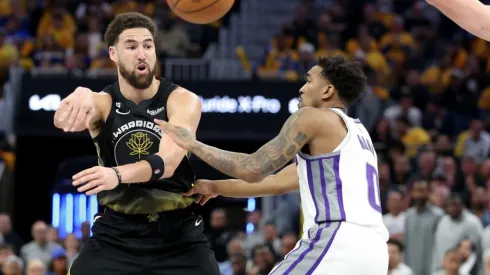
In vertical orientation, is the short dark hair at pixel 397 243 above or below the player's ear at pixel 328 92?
below

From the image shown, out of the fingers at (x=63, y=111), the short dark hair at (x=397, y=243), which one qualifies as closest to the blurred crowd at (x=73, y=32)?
the short dark hair at (x=397, y=243)

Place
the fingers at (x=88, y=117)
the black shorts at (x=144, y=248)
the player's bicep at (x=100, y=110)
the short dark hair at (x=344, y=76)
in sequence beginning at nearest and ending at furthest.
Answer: the short dark hair at (x=344, y=76) < the fingers at (x=88, y=117) < the black shorts at (x=144, y=248) < the player's bicep at (x=100, y=110)

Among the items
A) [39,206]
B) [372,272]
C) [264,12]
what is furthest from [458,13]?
[264,12]

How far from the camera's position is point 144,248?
21.9 ft

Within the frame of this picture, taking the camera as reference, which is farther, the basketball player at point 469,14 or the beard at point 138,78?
the beard at point 138,78

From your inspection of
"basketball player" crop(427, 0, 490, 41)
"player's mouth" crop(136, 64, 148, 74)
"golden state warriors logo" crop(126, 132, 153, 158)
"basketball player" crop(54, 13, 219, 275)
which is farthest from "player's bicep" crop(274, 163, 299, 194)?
"basketball player" crop(427, 0, 490, 41)

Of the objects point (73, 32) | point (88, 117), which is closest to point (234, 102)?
point (73, 32)

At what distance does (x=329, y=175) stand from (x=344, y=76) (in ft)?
2.23

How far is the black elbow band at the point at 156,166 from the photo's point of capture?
A: 6363mm

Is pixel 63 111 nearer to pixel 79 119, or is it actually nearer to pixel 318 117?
pixel 79 119

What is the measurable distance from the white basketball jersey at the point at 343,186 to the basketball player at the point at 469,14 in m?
1.09

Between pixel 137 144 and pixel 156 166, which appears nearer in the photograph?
pixel 156 166

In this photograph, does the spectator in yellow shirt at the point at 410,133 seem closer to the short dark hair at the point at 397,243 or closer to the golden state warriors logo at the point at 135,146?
the short dark hair at the point at 397,243

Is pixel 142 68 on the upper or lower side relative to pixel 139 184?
upper
